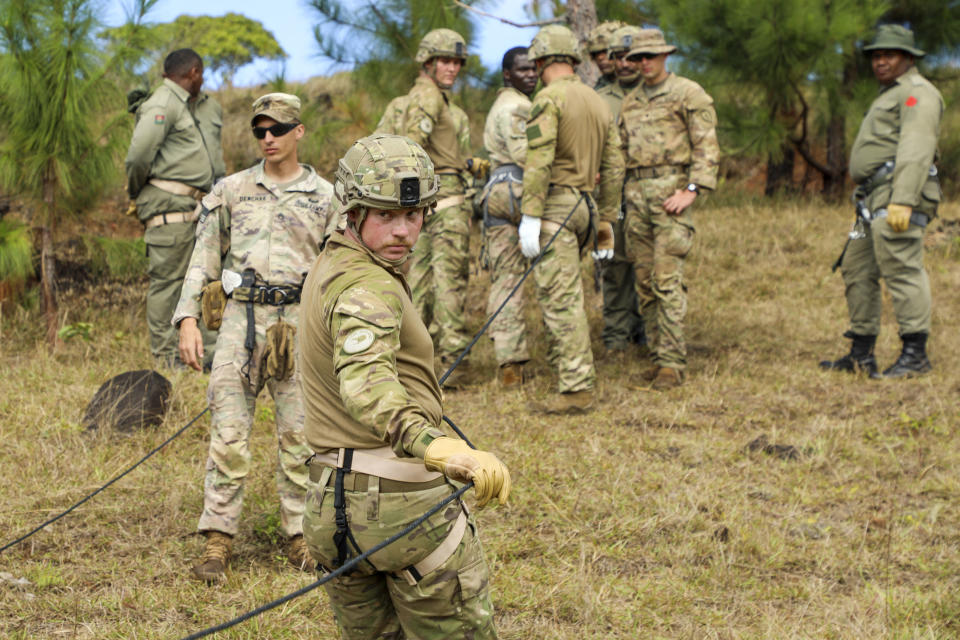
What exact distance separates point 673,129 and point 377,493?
4.72m

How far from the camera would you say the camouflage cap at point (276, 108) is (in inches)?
149

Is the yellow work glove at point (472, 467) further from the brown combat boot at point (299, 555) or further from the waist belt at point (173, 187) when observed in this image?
the waist belt at point (173, 187)

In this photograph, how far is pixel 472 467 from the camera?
1.89m

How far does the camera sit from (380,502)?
2279mm

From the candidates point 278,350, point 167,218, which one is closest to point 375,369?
point 278,350

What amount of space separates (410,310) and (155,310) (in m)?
4.76

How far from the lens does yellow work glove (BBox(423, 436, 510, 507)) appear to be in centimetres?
187

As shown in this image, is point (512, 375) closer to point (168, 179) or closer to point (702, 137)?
point (702, 137)

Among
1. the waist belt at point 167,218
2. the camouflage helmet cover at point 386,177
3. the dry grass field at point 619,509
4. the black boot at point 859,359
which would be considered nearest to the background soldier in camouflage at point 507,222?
the dry grass field at point 619,509

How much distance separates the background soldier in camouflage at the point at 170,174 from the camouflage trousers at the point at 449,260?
1.58m

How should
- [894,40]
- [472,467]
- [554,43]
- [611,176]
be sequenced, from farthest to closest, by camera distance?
[894,40] → [611,176] → [554,43] → [472,467]

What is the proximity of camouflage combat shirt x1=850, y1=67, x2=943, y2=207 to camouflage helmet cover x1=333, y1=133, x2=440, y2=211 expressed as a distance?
485 centimetres

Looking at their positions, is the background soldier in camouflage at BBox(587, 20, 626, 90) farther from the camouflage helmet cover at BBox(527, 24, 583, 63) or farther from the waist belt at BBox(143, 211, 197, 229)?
the waist belt at BBox(143, 211, 197, 229)

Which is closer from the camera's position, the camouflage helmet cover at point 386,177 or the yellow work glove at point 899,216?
the camouflage helmet cover at point 386,177
